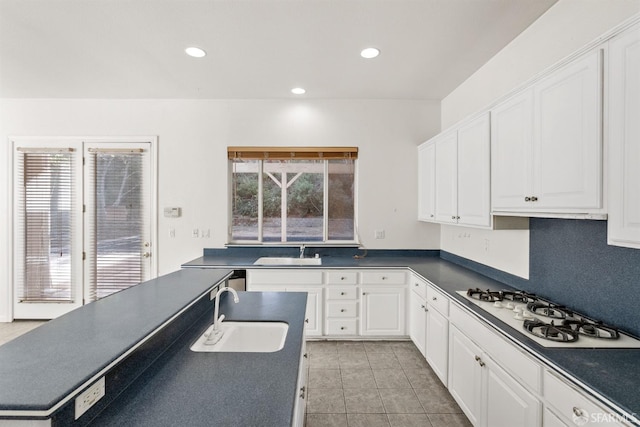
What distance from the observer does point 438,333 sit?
251 cm

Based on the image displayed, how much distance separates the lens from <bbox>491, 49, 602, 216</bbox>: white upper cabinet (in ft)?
4.48

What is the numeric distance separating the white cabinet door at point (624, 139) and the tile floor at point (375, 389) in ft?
5.48

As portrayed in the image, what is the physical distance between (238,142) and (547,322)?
3.48 meters

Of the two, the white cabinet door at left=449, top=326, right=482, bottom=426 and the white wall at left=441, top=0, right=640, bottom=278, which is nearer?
the white wall at left=441, top=0, right=640, bottom=278

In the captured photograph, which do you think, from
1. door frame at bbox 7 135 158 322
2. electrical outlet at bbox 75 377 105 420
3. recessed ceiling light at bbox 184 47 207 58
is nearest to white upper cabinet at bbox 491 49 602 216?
electrical outlet at bbox 75 377 105 420

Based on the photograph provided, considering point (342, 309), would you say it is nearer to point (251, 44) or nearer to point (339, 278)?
point (339, 278)

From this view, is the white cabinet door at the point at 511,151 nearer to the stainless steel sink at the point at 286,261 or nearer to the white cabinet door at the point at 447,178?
the white cabinet door at the point at 447,178

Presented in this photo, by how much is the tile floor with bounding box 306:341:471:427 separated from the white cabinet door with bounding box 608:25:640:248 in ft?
5.48

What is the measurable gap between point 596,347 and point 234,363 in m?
1.58

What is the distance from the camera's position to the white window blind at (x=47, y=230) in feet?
12.6

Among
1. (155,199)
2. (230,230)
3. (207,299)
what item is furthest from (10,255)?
(207,299)

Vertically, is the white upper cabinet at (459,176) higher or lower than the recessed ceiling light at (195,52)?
lower

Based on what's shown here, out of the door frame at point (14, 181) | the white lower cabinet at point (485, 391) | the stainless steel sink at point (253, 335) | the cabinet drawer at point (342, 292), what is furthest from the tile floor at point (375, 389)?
the door frame at point (14, 181)

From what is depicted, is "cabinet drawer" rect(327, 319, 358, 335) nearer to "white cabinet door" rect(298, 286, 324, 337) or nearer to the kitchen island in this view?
"white cabinet door" rect(298, 286, 324, 337)
